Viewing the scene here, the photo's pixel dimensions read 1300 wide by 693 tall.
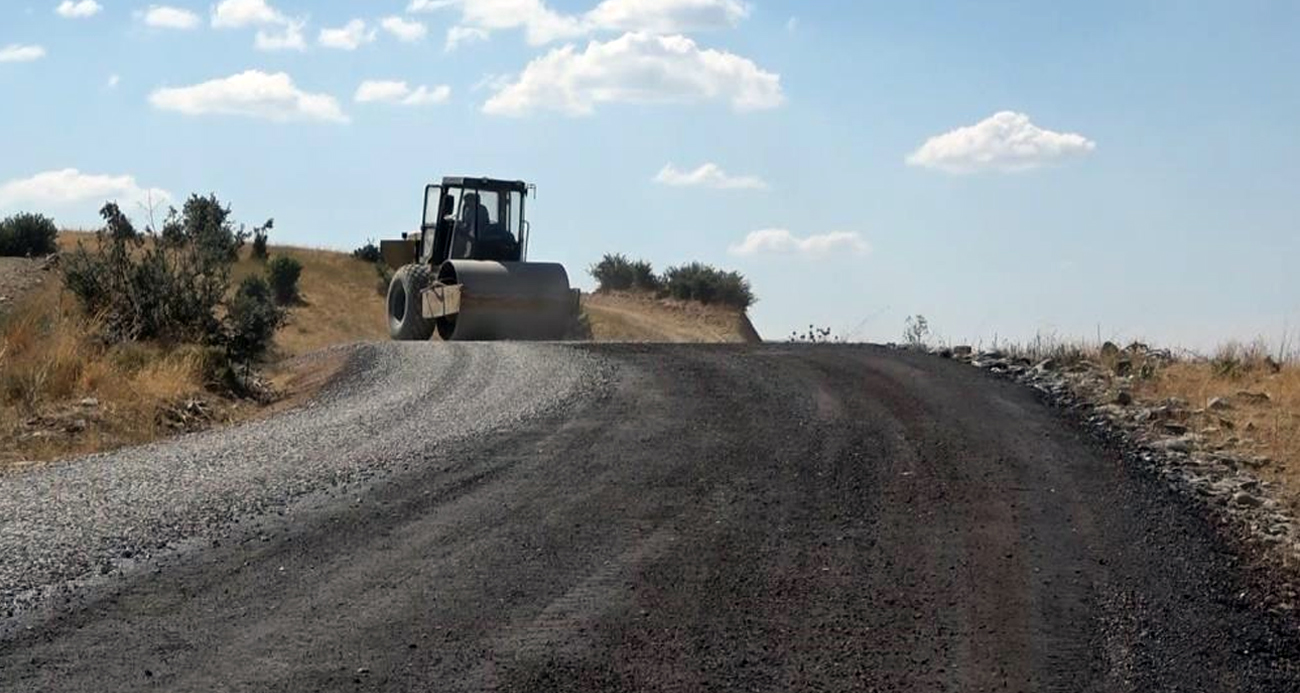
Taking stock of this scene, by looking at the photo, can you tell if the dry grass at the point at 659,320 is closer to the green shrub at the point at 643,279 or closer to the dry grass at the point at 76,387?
the green shrub at the point at 643,279

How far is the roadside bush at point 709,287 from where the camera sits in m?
47.6

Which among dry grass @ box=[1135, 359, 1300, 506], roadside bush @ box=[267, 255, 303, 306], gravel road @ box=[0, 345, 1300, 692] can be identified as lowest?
gravel road @ box=[0, 345, 1300, 692]

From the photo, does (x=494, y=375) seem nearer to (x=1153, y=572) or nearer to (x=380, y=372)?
(x=380, y=372)

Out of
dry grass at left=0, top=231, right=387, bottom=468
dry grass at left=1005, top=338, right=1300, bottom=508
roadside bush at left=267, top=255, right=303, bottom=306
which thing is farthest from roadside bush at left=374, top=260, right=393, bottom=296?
dry grass at left=1005, top=338, right=1300, bottom=508

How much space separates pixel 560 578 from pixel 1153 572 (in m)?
3.54

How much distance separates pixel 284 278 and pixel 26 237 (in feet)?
23.9

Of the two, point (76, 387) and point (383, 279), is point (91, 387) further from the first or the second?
point (383, 279)

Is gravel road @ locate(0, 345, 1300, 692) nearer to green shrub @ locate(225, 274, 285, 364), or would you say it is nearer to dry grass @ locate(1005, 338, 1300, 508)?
dry grass @ locate(1005, 338, 1300, 508)

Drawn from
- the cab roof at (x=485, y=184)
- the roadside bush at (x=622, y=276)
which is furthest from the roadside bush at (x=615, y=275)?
the cab roof at (x=485, y=184)

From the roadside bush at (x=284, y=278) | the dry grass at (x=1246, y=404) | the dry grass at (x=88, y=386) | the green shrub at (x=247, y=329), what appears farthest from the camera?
the roadside bush at (x=284, y=278)

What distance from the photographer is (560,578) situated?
8977 millimetres

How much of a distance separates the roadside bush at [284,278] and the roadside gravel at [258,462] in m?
27.7

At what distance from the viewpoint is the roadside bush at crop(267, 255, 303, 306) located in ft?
157

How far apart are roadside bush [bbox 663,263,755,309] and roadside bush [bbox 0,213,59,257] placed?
17.9 metres
